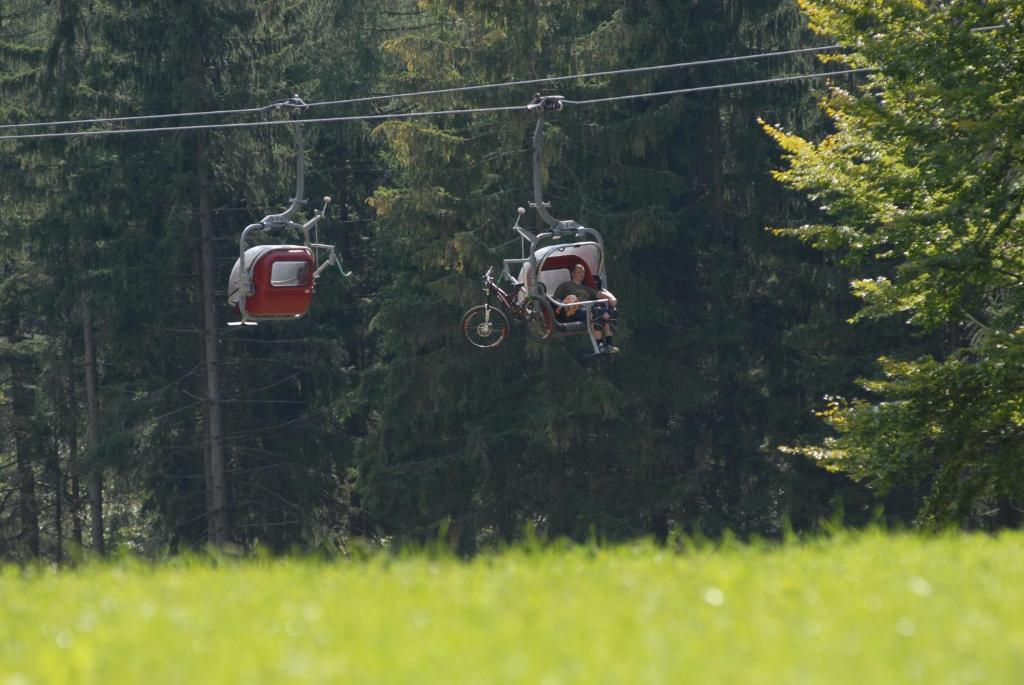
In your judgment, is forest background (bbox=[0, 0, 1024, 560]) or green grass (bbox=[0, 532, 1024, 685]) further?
forest background (bbox=[0, 0, 1024, 560])

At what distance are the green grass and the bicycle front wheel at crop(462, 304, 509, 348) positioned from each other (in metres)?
15.0

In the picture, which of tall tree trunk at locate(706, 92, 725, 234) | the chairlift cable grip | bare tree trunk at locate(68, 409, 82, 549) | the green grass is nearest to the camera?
the green grass

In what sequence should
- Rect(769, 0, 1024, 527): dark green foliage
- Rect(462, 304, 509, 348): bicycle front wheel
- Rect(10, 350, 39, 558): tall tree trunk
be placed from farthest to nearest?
Rect(10, 350, 39, 558): tall tree trunk, Rect(462, 304, 509, 348): bicycle front wheel, Rect(769, 0, 1024, 527): dark green foliage

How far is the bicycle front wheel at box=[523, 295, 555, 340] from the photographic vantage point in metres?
20.6

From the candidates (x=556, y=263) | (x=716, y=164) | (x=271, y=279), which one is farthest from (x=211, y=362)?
(x=556, y=263)

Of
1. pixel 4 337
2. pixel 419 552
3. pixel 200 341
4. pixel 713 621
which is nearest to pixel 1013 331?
pixel 419 552

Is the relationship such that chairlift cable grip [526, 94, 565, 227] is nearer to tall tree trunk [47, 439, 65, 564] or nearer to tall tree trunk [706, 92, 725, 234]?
tall tree trunk [706, 92, 725, 234]

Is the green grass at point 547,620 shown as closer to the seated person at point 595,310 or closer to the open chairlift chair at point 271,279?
the seated person at point 595,310

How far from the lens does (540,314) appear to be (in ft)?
68.2

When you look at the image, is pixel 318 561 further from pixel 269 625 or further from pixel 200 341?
pixel 200 341

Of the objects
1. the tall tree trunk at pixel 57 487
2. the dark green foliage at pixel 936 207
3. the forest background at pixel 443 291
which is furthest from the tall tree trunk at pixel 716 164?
the tall tree trunk at pixel 57 487

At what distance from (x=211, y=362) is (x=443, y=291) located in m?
6.14

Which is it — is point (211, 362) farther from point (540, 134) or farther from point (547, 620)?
point (547, 620)

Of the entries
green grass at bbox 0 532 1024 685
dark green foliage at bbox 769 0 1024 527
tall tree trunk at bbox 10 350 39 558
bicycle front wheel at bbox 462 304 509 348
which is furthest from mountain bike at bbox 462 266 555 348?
tall tree trunk at bbox 10 350 39 558
